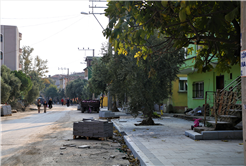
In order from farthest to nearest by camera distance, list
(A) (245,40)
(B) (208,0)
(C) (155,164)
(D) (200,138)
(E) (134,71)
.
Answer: (E) (134,71) → (D) (200,138) → (B) (208,0) → (C) (155,164) → (A) (245,40)

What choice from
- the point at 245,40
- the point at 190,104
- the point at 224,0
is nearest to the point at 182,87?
the point at 190,104

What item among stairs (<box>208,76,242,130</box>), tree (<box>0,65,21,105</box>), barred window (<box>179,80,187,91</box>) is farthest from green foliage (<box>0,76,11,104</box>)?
stairs (<box>208,76,242,130</box>)

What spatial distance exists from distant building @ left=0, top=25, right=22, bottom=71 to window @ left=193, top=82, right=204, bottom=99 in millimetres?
36382

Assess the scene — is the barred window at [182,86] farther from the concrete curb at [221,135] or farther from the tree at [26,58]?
the tree at [26,58]

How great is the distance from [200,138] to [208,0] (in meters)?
4.89

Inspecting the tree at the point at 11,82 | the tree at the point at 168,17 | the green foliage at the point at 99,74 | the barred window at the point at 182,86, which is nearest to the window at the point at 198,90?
the barred window at the point at 182,86

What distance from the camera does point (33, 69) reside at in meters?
56.7

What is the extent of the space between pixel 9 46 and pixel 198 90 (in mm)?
37978

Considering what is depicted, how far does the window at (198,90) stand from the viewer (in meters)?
20.2

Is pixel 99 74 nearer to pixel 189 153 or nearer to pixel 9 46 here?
pixel 189 153

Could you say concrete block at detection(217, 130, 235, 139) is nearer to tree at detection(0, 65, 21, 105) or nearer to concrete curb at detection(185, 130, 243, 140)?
concrete curb at detection(185, 130, 243, 140)

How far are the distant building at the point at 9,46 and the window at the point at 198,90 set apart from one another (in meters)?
36.4

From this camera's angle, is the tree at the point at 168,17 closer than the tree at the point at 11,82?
Yes

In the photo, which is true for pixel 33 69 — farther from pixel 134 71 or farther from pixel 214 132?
pixel 214 132
